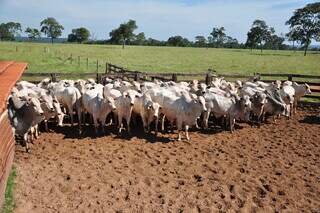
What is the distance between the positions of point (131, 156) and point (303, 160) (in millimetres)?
4862

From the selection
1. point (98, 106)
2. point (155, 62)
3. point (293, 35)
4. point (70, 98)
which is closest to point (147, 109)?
point (98, 106)

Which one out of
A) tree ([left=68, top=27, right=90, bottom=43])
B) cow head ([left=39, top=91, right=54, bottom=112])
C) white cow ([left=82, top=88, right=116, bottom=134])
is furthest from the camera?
tree ([left=68, top=27, right=90, bottom=43])

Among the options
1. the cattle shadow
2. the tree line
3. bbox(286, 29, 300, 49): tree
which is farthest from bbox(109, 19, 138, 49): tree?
the cattle shadow

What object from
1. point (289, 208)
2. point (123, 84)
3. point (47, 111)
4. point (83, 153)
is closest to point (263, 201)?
point (289, 208)

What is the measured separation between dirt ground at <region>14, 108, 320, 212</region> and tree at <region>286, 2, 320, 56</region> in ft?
248

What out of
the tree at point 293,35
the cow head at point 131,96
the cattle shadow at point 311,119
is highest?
the tree at point 293,35

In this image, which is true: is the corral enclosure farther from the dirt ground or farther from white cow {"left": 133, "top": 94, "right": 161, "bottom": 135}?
white cow {"left": 133, "top": 94, "right": 161, "bottom": 135}

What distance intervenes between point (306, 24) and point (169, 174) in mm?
82272

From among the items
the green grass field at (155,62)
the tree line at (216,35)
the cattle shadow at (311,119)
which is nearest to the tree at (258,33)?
the tree line at (216,35)

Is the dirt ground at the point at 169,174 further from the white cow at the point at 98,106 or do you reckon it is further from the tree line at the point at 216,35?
the tree line at the point at 216,35

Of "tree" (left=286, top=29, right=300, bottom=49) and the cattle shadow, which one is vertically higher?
"tree" (left=286, top=29, right=300, bottom=49)

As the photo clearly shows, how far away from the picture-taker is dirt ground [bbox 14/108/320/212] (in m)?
8.01

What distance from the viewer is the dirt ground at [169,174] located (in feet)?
26.3

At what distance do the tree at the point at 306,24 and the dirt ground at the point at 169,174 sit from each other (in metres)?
75.7
